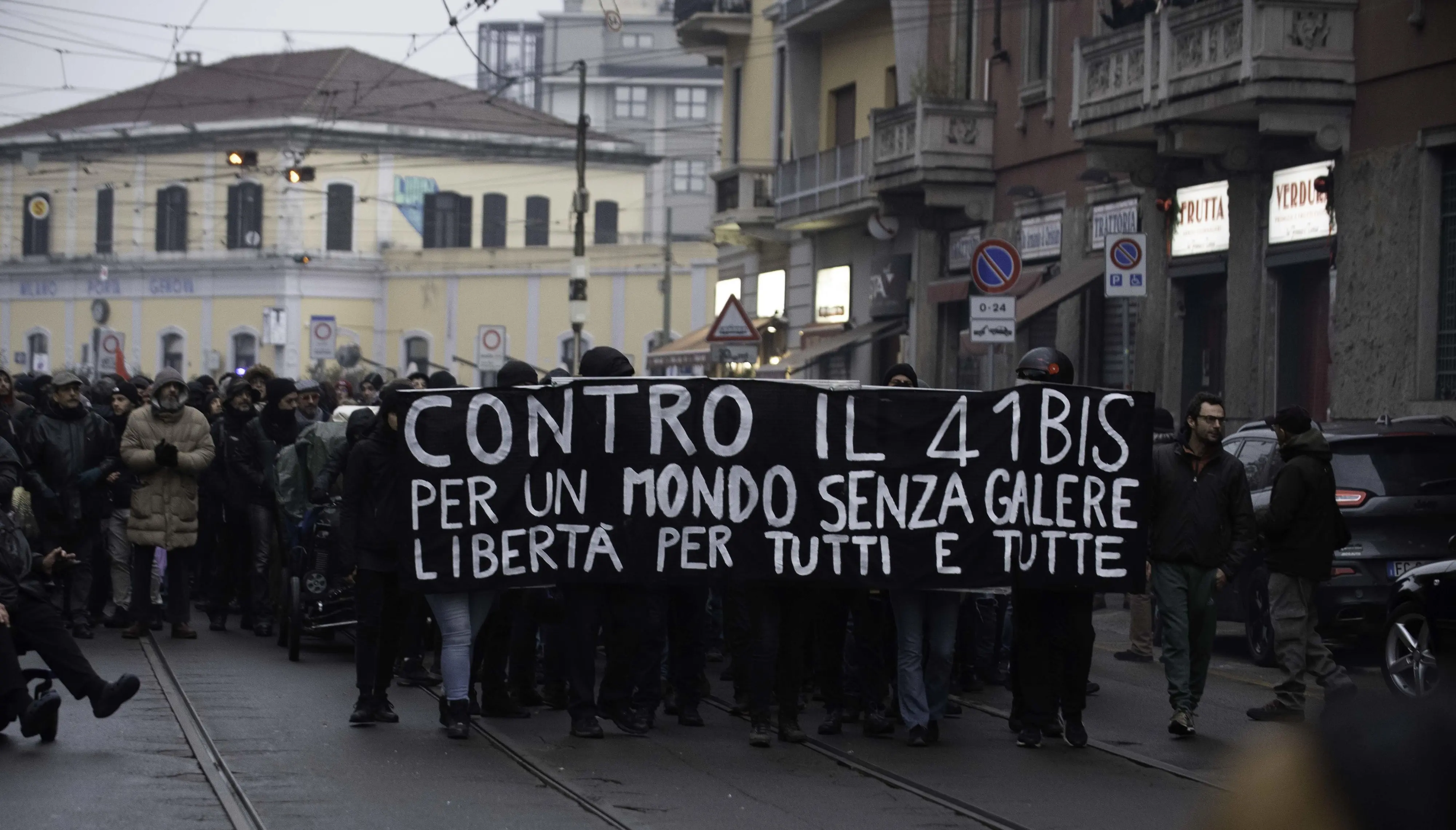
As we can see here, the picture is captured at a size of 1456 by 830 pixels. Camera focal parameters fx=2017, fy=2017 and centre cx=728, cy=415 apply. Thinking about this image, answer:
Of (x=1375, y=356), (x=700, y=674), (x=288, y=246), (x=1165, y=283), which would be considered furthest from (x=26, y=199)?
(x=700, y=674)

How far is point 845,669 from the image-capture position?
11273 mm

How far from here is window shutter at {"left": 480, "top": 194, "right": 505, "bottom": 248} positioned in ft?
236

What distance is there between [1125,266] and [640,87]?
87068 millimetres

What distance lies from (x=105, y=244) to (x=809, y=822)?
222ft

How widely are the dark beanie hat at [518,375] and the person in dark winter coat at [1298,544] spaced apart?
4.19m

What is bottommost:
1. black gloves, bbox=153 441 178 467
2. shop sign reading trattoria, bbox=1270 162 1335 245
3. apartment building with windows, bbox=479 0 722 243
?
black gloves, bbox=153 441 178 467

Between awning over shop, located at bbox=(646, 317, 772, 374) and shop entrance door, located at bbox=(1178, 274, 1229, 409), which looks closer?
shop entrance door, located at bbox=(1178, 274, 1229, 409)

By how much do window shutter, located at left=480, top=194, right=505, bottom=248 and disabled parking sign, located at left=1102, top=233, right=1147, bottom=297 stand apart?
53.6m

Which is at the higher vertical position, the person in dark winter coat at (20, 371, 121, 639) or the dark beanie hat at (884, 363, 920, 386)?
the dark beanie hat at (884, 363, 920, 386)

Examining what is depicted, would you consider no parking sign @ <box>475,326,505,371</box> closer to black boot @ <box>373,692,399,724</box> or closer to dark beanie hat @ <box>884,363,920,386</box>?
dark beanie hat @ <box>884,363,920,386</box>

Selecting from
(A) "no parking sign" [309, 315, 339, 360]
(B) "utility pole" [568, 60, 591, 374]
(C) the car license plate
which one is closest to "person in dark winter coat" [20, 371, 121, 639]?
(C) the car license plate

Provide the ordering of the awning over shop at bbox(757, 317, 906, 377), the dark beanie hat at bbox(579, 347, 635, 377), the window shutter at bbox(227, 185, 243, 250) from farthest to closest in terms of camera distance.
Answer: the window shutter at bbox(227, 185, 243, 250) → the awning over shop at bbox(757, 317, 906, 377) → the dark beanie hat at bbox(579, 347, 635, 377)

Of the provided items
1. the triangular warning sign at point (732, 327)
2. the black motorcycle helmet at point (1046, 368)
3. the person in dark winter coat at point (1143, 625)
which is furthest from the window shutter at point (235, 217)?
the black motorcycle helmet at point (1046, 368)

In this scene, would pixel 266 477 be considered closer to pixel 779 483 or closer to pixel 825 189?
pixel 779 483
